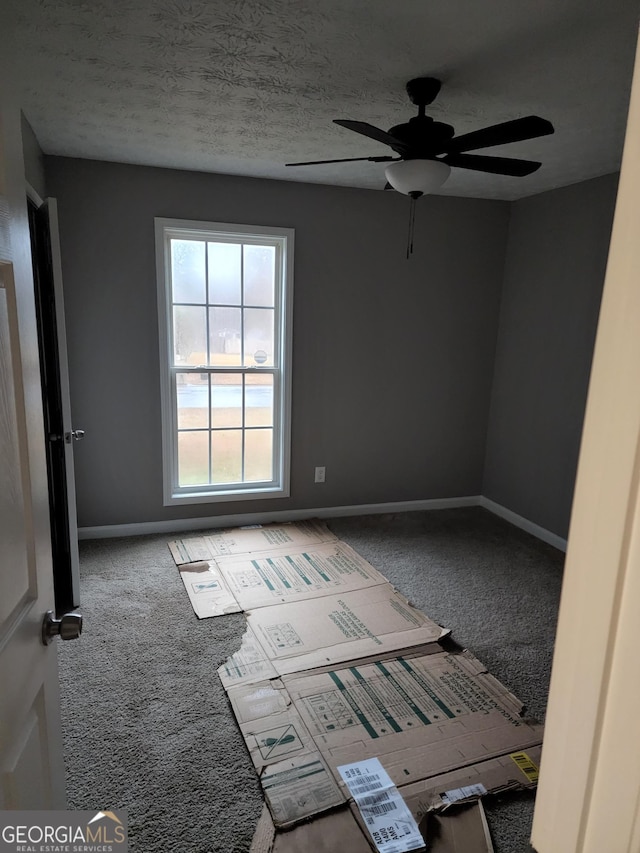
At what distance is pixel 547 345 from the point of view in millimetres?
3707

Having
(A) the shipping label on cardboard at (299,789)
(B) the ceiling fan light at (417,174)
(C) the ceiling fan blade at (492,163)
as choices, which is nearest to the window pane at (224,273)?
(B) the ceiling fan light at (417,174)

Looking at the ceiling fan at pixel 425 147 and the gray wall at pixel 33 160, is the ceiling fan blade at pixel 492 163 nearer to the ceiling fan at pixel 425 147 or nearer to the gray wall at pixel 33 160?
the ceiling fan at pixel 425 147

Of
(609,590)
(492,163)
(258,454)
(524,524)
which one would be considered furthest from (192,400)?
(609,590)

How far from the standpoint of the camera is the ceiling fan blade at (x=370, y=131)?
5.92 feet

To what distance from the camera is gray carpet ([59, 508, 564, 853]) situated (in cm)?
161

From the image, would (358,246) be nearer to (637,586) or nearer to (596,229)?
(596,229)

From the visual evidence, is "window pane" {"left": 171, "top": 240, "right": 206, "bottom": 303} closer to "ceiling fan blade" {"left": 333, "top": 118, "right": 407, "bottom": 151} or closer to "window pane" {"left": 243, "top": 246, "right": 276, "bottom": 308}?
"window pane" {"left": 243, "top": 246, "right": 276, "bottom": 308}

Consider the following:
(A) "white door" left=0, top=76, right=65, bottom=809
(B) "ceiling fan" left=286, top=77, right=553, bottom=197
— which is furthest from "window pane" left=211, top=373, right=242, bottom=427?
(A) "white door" left=0, top=76, right=65, bottom=809

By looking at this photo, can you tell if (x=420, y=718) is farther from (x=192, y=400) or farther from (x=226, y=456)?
(x=192, y=400)

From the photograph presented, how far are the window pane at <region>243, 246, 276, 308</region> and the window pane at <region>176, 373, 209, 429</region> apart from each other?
650 mm

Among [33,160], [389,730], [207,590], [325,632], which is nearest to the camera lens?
[389,730]

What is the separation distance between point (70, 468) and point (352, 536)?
1.96m

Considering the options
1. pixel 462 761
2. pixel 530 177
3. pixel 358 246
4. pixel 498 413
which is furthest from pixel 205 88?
pixel 498 413

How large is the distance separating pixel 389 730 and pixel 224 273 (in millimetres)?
2882
